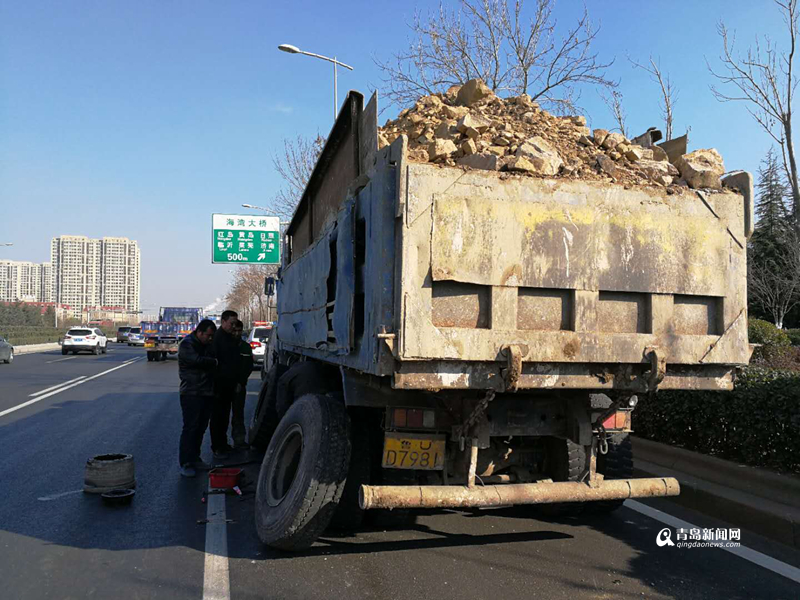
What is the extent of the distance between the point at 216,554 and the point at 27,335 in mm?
53751

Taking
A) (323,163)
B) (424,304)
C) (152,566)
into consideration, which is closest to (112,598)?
(152,566)

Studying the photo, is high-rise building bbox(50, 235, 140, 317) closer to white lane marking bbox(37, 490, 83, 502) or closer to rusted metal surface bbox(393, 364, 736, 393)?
white lane marking bbox(37, 490, 83, 502)

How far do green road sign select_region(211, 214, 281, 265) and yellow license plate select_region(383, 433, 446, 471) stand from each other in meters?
21.1

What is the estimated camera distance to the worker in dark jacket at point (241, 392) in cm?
789

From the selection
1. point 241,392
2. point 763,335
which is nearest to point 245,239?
point 241,392

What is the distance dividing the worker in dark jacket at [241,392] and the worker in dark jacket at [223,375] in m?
0.09

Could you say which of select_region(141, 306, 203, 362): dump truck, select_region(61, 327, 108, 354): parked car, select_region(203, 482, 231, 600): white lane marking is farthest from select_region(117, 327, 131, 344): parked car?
select_region(203, 482, 231, 600): white lane marking

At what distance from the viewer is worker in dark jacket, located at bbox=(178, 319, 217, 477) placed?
6609mm

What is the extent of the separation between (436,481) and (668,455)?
10.5 feet

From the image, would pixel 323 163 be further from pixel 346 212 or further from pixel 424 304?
pixel 424 304

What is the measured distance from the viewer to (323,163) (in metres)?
5.54

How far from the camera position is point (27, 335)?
49312 mm

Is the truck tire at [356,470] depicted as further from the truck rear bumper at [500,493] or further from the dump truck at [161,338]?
the dump truck at [161,338]

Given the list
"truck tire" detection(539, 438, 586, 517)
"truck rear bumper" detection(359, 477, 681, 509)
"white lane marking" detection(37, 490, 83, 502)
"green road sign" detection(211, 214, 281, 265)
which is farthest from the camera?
"green road sign" detection(211, 214, 281, 265)
